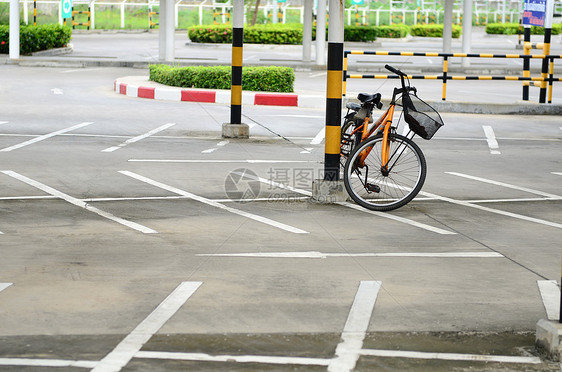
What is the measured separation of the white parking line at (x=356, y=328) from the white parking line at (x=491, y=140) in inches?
280

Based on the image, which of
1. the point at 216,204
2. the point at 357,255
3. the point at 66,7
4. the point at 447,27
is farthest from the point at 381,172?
the point at 66,7

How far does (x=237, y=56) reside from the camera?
1280 cm

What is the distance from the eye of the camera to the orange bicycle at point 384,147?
8.77 m

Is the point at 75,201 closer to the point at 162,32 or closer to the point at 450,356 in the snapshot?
the point at 450,356

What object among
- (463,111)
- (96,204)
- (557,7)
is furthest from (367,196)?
(557,7)

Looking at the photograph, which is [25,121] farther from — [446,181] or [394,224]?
[394,224]

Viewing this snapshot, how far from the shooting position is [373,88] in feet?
73.7

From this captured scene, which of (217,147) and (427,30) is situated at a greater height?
(427,30)

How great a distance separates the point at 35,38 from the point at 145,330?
26480 mm

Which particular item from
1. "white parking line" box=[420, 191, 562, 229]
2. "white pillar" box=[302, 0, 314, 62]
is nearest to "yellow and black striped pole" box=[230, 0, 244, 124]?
"white parking line" box=[420, 191, 562, 229]

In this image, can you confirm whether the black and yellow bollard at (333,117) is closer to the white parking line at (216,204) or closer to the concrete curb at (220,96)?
the white parking line at (216,204)

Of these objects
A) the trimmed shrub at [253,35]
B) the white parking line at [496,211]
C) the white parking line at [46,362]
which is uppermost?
the trimmed shrub at [253,35]

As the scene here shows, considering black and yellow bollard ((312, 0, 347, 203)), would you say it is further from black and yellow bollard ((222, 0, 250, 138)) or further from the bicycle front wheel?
black and yellow bollard ((222, 0, 250, 138))

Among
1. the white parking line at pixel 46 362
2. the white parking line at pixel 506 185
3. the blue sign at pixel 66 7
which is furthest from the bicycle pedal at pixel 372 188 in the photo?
the blue sign at pixel 66 7
